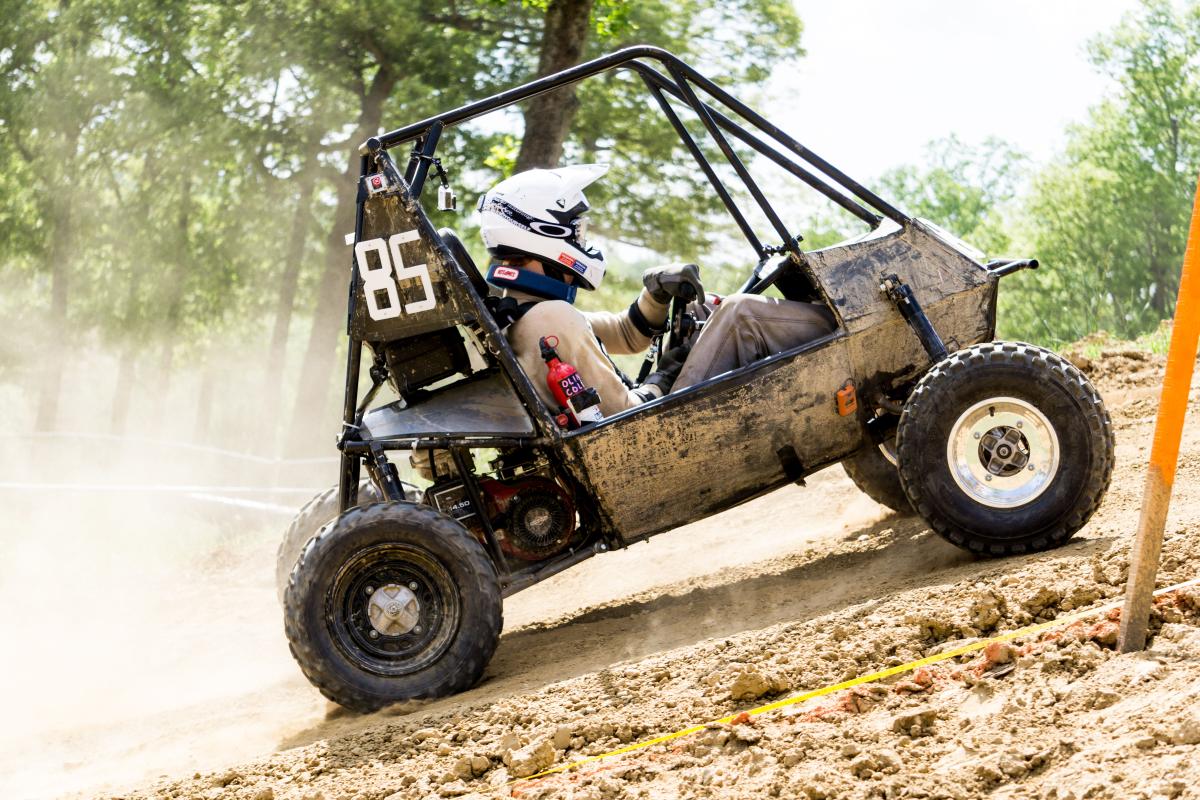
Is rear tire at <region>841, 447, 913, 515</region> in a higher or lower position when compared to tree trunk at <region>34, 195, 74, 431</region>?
lower

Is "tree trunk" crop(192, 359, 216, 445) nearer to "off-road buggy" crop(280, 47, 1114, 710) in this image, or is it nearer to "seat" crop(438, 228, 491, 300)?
"seat" crop(438, 228, 491, 300)

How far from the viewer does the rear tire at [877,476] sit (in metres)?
7.02

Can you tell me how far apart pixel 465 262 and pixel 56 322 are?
2165 centimetres

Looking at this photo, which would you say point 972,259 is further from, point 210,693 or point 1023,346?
point 210,693

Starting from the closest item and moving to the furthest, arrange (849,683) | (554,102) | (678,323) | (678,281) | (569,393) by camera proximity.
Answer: (849,683)
(569,393)
(678,281)
(678,323)
(554,102)

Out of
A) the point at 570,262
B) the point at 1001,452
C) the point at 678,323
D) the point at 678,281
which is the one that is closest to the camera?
the point at 1001,452

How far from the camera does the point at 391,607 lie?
5453mm

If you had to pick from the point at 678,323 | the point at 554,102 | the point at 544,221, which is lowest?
the point at 678,323

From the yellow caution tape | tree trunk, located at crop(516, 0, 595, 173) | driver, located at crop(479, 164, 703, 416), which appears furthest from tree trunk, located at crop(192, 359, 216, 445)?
the yellow caution tape

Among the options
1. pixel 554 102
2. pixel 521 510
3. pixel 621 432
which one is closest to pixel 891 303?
pixel 621 432

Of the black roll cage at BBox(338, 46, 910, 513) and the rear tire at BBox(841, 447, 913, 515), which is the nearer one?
the black roll cage at BBox(338, 46, 910, 513)

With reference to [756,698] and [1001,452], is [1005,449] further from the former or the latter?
[756,698]

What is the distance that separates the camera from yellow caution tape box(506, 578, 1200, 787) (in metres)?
4.15

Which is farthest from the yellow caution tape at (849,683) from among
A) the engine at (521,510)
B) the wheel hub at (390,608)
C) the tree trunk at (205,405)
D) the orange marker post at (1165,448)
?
the tree trunk at (205,405)
